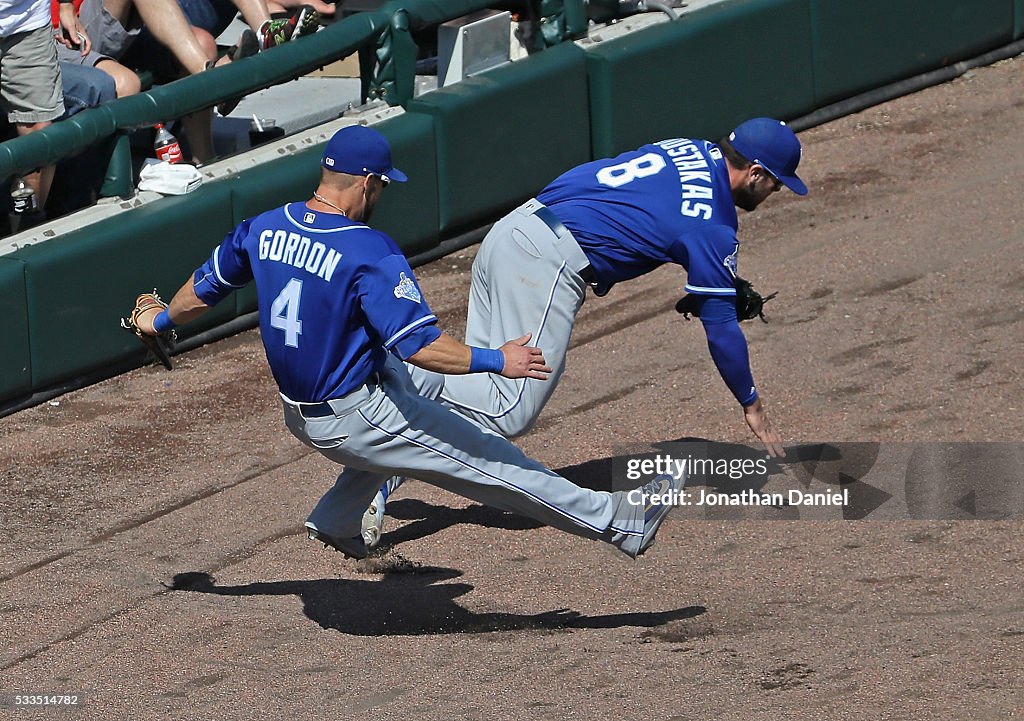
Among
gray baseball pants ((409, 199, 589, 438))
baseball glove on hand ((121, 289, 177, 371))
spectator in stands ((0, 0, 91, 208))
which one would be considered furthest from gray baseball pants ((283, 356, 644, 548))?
spectator in stands ((0, 0, 91, 208))

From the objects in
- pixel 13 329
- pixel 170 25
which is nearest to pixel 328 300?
pixel 13 329

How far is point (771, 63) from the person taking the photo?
405 inches

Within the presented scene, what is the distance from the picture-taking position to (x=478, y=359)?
16.0 feet

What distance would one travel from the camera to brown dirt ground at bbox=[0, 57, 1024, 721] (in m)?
4.99

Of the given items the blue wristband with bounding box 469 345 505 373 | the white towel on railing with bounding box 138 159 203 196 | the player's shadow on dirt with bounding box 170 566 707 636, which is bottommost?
the player's shadow on dirt with bounding box 170 566 707 636

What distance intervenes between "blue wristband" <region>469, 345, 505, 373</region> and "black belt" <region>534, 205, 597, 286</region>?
1139 mm

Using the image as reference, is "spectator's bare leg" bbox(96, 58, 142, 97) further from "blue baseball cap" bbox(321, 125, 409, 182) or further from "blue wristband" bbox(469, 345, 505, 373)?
"blue wristband" bbox(469, 345, 505, 373)

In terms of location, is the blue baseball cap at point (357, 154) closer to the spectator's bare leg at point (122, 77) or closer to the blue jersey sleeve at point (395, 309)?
the blue jersey sleeve at point (395, 309)

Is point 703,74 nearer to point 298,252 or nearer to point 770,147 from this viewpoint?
point 770,147

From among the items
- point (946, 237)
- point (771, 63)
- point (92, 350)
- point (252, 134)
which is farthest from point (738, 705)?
point (771, 63)

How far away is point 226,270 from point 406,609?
1.38 metres

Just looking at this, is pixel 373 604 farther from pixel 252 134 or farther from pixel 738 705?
pixel 252 134

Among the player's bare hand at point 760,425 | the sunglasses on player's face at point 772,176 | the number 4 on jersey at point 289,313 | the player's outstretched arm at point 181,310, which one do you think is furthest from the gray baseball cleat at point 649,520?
the player's outstretched arm at point 181,310

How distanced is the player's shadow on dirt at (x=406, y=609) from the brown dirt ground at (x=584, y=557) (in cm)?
1
